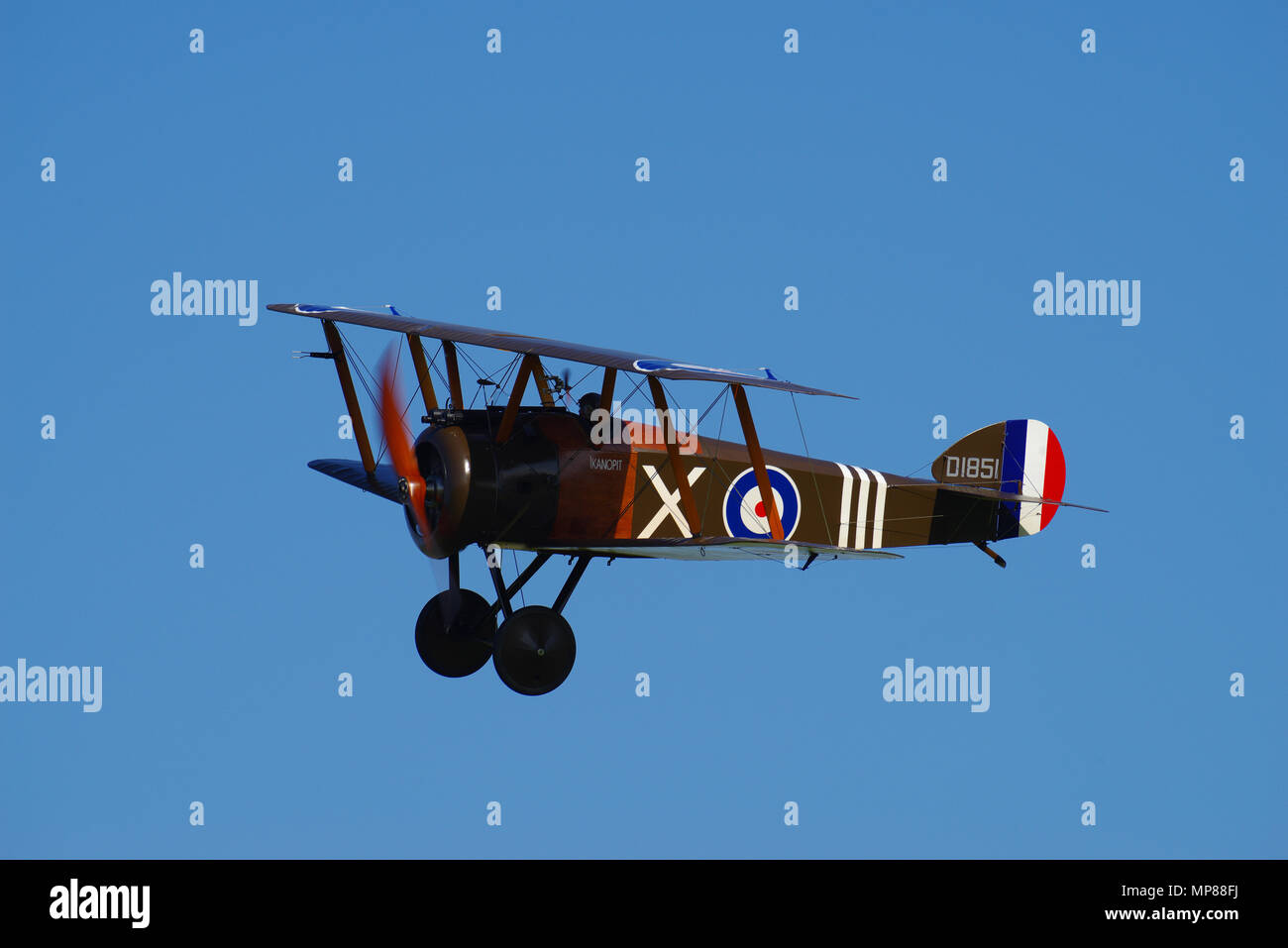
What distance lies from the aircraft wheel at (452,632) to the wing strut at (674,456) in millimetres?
2575

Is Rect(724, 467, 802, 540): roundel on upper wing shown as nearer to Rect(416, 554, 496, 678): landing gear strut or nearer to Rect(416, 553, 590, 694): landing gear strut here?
Rect(416, 553, 590, 694): landing gear strut

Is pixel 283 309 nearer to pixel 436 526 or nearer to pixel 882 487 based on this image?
pixel 436 526

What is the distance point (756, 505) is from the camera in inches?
812

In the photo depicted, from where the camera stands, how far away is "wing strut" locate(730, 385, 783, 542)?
61.0 ft

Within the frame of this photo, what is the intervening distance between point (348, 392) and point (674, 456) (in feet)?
12.7

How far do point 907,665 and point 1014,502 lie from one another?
263 centimetres

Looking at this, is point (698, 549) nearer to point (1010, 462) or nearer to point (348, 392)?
point (348, 392)

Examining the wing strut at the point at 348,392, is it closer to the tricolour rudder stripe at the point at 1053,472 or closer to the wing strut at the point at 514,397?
the wing strut at the point at 514,397

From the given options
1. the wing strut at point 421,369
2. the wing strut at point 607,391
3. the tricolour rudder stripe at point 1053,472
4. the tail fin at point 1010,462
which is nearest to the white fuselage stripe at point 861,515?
the tail fin at point 1010,462

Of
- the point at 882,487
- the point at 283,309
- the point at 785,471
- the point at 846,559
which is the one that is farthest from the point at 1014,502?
the point at 283,309

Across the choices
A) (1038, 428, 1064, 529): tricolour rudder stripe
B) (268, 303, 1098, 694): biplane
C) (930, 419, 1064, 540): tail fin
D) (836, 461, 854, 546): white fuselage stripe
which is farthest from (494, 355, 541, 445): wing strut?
(1038, 428, 1064, 529): tricolour rudder stripe

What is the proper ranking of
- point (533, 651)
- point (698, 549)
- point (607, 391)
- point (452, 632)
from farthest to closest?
point (452, 632)
point (607, 391)
point (533, 651)
point (698, 549)

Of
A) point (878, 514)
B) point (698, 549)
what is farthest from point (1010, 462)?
point (698, 549)

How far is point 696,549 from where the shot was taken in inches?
730
